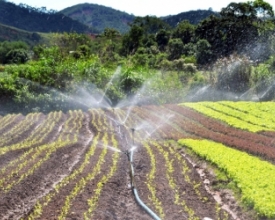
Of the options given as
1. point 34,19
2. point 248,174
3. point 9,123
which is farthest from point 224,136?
point 34,19

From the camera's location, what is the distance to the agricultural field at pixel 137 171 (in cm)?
922

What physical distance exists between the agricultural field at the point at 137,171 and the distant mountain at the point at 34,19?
577ft

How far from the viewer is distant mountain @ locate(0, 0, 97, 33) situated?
188875mm

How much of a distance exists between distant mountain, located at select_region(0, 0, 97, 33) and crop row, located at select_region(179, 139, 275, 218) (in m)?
181

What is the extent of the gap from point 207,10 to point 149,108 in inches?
6660

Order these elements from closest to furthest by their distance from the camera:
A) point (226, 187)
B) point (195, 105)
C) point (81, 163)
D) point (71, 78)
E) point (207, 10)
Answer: point (226, 187)
point (81, 163)
point (195, 105)
point (71, 78)
point (207, 10)

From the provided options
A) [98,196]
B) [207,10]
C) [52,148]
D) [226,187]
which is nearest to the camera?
[98,196]

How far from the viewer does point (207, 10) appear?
186 meters

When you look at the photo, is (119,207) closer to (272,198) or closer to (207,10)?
(272,198)

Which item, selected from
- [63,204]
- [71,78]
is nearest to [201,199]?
[63,204]

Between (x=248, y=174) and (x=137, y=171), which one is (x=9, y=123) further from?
(x=248, y=174)

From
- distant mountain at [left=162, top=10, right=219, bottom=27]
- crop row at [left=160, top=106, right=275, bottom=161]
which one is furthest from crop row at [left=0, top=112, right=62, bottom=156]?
distant mountain at [left=162, top=10, right=219, bottom=27]

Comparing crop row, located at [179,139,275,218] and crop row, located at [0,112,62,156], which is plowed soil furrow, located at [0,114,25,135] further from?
crop row, located at [179,139,275,218]

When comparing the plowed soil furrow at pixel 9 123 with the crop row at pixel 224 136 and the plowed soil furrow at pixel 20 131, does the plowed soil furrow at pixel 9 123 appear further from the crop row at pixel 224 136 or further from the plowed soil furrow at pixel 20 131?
the crop row at pixel 224 136
